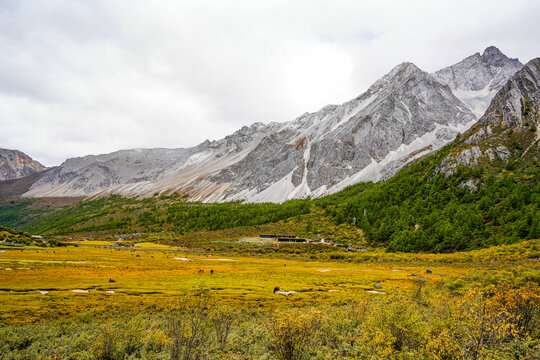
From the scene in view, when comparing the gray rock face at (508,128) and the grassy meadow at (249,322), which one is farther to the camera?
the gray rock face at (508,128)

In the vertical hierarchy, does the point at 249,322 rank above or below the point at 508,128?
below

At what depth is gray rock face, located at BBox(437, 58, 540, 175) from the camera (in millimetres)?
91438

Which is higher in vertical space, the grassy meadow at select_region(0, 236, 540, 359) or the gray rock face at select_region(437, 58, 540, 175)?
the gray rock face at select_region(437, 58, 540, 175)

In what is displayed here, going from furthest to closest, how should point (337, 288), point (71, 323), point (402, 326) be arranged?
1. point (337, 288)
2. point (71, 323)
3. point (402, 326)

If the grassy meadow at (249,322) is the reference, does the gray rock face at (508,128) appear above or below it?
above

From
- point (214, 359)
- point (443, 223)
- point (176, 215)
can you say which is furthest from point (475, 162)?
point (176, 215)

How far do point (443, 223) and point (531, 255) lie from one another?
3361cm

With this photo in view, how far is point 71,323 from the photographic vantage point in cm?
1742

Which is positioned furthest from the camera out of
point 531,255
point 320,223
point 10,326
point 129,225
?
point 129,225

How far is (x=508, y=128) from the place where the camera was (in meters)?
101

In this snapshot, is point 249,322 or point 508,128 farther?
point 508,128

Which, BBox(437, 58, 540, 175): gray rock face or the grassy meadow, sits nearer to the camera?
the grassy meadow

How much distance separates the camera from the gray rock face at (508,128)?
91438 mm

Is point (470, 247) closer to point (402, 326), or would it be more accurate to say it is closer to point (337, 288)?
point (337, 288)
